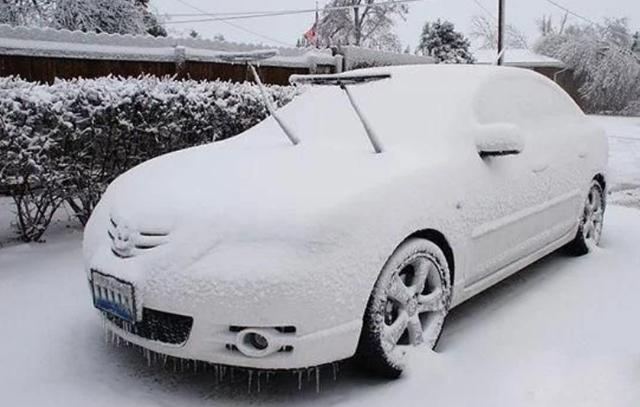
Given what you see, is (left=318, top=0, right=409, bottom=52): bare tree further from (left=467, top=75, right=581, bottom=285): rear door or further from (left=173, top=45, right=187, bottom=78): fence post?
(left=467, top=75, right=581, bottom=285): rear door

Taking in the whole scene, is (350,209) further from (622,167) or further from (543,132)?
(622,167)

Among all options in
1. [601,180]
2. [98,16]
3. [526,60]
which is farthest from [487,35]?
[601,180]

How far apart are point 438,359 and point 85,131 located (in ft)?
10.6

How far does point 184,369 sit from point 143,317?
1.65 ft

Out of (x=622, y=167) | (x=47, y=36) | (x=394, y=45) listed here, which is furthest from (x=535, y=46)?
(x=47, y=36)

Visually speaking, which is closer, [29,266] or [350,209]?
[350,209]

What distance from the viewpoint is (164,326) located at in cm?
259

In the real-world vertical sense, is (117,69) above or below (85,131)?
above

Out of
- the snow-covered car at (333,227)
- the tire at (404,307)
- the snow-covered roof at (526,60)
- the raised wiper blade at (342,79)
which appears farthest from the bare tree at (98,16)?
the snow-covered roof at (526,60)

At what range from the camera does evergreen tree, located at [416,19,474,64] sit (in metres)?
28.8

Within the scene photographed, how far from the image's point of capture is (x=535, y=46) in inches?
1523

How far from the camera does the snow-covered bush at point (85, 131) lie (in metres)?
4.52

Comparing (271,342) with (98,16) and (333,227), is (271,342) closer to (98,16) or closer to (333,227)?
(333,227)

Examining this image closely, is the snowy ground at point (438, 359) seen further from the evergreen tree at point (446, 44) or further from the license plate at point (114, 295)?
the evergreen tree at point (446, 44)
